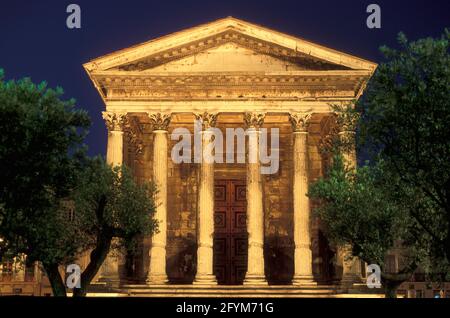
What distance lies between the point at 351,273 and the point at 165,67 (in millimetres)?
13516

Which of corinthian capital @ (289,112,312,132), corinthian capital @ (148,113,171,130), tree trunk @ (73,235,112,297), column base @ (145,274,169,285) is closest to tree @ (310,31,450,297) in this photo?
tree trunk @ (73,235,112,297)

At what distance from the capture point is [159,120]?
113 feet

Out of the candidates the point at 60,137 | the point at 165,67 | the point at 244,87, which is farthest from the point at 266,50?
the point at 60,137

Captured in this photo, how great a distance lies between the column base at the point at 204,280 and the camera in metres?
32.7

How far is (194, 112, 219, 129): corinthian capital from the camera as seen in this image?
34.2 metres

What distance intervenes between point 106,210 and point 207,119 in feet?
34.9

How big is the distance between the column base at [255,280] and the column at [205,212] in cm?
157

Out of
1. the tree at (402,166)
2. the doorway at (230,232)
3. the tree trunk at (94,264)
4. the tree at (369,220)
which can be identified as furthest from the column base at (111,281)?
the tree at (402,166)

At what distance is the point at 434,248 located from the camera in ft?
73.4

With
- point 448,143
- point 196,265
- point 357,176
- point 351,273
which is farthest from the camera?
point 196,265
